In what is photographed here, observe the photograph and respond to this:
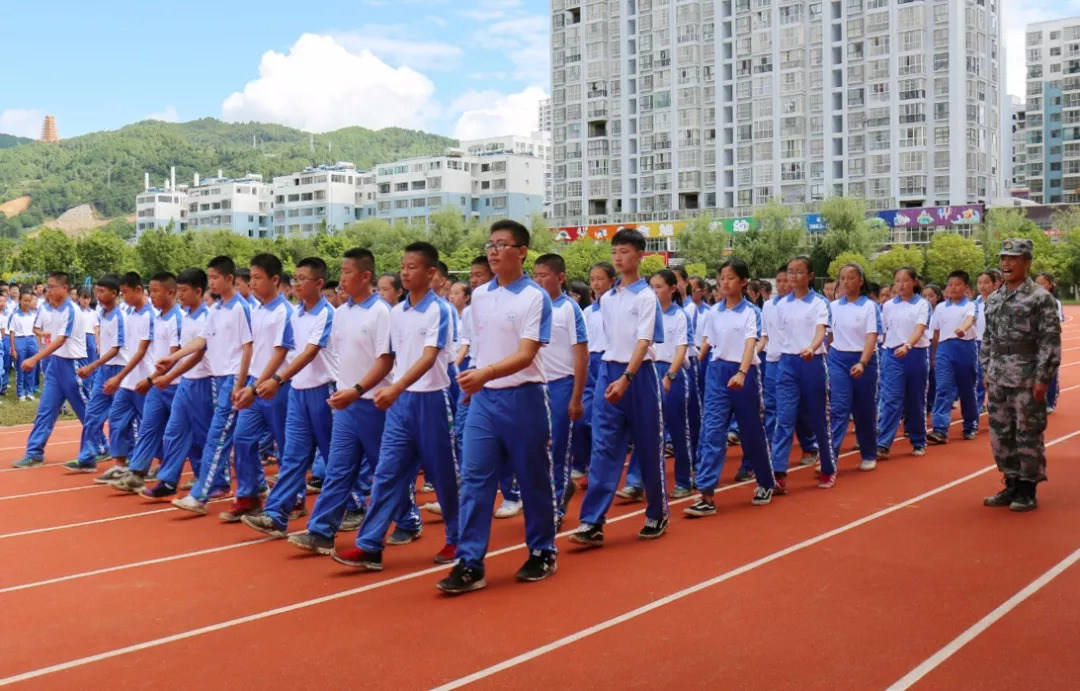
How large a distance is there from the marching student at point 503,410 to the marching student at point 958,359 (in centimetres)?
724

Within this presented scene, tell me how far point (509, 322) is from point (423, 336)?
2.08 feet

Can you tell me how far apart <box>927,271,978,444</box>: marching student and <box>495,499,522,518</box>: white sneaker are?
18.8 feet

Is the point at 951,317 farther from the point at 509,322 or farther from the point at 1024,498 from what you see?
the point at 509,322

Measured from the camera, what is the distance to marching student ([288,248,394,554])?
6254 millimetres

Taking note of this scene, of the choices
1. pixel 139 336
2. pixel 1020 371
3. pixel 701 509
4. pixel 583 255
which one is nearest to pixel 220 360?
pixel 139 336

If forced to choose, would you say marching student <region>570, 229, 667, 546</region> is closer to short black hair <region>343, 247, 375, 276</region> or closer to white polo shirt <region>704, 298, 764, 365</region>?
white polo shirt <region>704, 298, 764, 365</region>

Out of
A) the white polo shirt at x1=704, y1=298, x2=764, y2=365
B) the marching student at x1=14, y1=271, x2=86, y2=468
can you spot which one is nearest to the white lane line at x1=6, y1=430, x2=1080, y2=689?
the white polo shirt at x1=704, y1=298, x2=764, y2=365

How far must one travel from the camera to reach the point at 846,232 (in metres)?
53.2

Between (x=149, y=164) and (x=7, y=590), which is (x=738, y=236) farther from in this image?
(x=149, y=164)

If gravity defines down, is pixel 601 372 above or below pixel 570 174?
below

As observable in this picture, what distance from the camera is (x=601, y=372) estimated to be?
6969 millimetres

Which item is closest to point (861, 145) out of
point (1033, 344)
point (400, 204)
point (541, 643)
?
point (400, 204)

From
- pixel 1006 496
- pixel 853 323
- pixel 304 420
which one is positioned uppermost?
pixel 853 323

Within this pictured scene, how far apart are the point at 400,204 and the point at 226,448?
85707 millimetres
